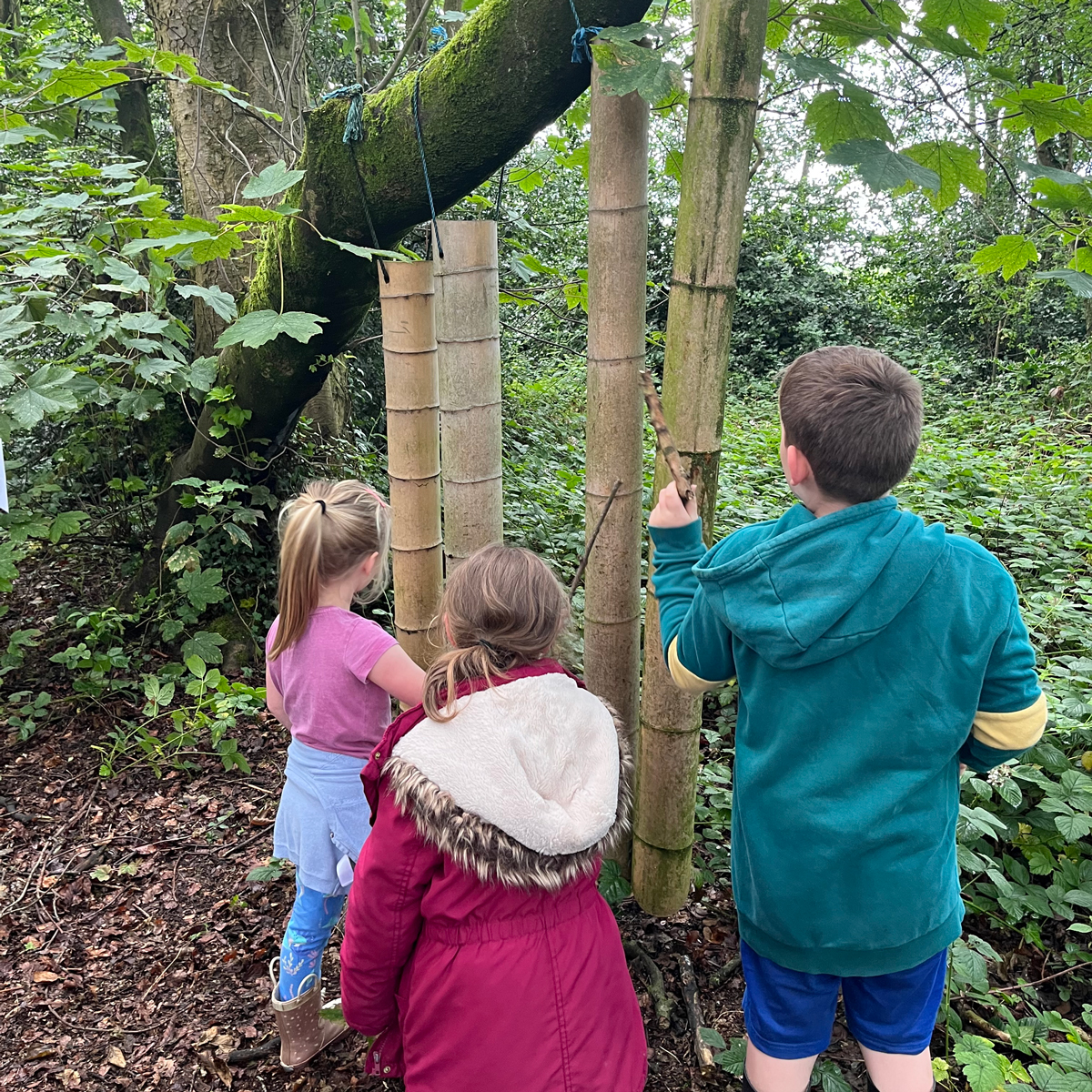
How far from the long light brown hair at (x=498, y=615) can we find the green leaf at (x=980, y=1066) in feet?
3.74

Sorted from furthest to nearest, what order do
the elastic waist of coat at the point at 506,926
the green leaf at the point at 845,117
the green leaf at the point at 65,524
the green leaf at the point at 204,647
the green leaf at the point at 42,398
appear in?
1. the green leaf at the point at 204,647
2. the green leaf at the point at 65,524
3. the green leaf at the point at 42,398
4. the green leaf at the point at 845,117
5. the elastic waist of coat at the point at 506,926

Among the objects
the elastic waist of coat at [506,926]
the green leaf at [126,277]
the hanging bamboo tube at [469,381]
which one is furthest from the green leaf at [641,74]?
the green leaf at [126,277]

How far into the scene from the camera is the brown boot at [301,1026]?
1902 millimetres

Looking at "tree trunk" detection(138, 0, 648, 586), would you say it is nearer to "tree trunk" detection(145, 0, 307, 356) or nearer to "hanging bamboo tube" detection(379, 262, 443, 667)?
"hanging bamboo tube" detection(379, 262, 443, 667)

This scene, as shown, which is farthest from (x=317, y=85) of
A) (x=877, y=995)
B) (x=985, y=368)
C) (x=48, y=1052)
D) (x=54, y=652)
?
(x=985, y=368)

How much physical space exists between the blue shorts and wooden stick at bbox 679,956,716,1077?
1.18 feet

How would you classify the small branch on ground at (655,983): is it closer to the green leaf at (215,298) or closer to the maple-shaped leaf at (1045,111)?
the maple-shaped leaf at (1045,111)

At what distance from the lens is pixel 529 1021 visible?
1.29 meters

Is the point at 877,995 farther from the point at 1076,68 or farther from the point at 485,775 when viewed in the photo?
the point at 1076,68

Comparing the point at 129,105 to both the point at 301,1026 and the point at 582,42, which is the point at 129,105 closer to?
the point at 582,42

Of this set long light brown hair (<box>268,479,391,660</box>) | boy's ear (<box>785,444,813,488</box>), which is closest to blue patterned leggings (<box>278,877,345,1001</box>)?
long light brown hair (<box>268,479,391,660</box>)

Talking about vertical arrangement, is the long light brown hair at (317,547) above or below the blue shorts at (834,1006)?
above

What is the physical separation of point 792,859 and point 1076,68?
9.24 meters

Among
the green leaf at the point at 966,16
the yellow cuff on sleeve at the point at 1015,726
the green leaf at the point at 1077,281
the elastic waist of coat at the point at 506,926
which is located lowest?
the elastic waist of coat at the point at 506,926
